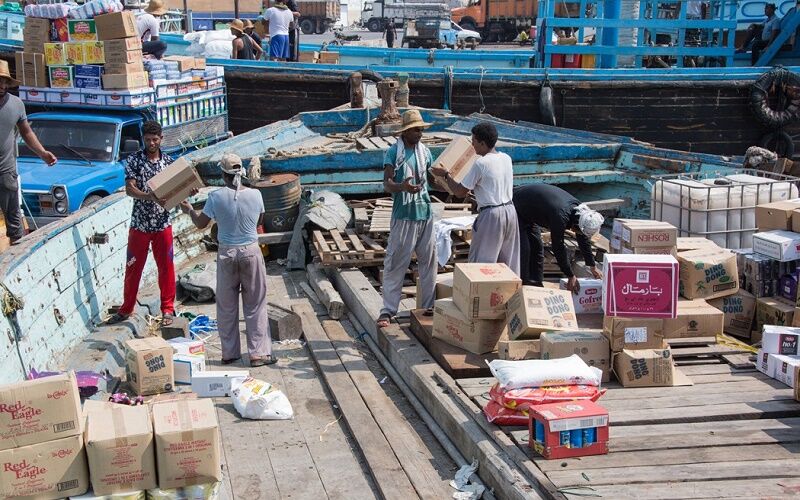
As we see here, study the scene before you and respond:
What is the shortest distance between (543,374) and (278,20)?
14543mm

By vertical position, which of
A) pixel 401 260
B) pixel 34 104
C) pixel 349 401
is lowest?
pixel 349 401

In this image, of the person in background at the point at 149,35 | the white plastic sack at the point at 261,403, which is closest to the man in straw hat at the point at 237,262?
the white plastic sack at the point at 261,403

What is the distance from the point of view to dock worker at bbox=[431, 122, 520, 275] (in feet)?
22.8

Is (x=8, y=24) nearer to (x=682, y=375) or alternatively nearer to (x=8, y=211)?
(x=8, y=211)

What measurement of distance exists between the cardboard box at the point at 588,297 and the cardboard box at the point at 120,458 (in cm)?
363

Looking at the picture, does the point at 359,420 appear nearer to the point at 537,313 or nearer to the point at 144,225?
the point at 537,313

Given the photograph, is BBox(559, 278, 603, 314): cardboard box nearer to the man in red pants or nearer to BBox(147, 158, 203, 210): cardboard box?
BBox(147, 158, 203, 210): cardboard box

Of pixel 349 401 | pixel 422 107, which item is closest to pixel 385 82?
pixel 422 107

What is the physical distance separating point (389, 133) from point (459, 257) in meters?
4.03

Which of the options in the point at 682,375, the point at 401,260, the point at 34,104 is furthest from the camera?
the point at 34,104

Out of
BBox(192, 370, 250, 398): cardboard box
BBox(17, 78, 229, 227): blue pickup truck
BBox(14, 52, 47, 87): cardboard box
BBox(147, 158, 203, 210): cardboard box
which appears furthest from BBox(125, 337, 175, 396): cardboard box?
BBox(14, 52, 47, 87): cardboard box

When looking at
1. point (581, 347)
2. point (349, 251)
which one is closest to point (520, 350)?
point (581, 347)

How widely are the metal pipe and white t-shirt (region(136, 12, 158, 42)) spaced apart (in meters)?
10.1

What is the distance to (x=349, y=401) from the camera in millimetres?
6168
